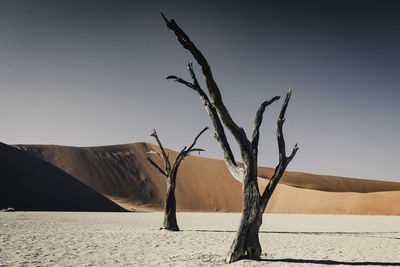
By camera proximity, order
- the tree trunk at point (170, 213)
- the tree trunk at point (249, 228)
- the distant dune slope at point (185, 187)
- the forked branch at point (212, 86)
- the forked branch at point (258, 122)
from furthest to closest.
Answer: the distant dune slope at point (185, 187) < the tree trunk at point (170, 213) < the forked branch at point (258, 122) < the tree trunk at point (249, 228) < the forked branch at point (212, 86)

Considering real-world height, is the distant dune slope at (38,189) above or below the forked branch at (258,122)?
below

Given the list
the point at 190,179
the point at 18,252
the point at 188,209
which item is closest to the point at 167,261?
the point at 18,252

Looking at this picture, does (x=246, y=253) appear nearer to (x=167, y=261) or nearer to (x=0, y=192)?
(x=167, y=261)

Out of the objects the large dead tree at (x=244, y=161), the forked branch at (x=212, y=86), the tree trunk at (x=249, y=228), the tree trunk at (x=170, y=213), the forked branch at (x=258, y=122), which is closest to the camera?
the forked branch at (x=212, y=86)

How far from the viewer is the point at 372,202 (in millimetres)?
39312

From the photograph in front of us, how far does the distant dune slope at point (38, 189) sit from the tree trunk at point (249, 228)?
30.0m

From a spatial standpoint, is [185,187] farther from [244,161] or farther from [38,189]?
[244,161]

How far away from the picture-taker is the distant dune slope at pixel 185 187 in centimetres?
4044

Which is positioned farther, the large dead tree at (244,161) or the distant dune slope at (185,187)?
the distant dune slope at (185,187)

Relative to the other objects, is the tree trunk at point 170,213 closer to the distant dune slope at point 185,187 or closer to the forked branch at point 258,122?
the forked branch at point 258,122

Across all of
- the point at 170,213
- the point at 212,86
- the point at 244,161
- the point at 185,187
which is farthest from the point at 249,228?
the point at 185,187

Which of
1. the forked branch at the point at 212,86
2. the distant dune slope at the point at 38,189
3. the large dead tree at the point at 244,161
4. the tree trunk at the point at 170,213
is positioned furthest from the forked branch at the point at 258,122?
the distant dune slope at the point at 38,189

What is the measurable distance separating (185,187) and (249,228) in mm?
49844

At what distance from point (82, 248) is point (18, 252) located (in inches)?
62.4
